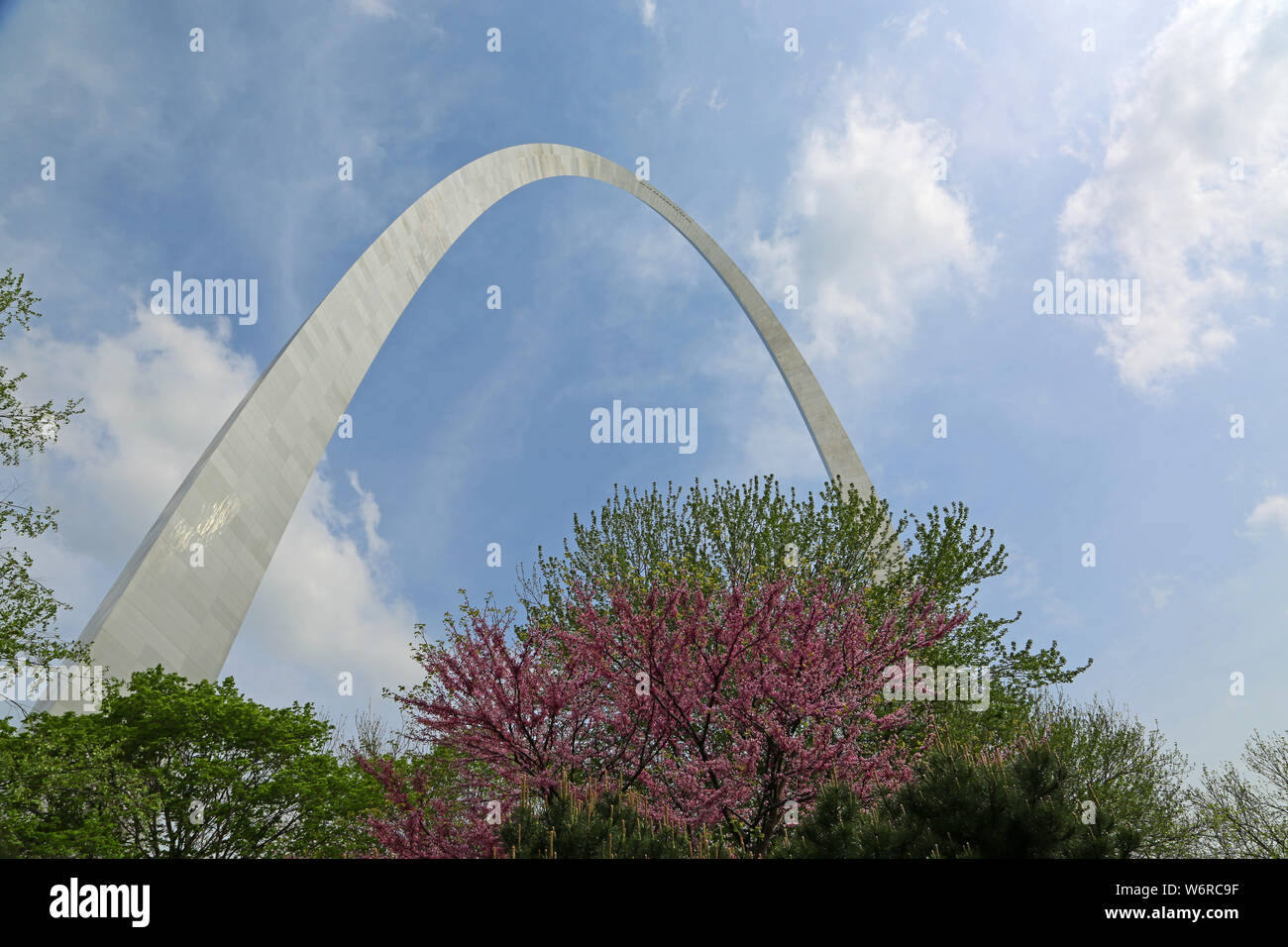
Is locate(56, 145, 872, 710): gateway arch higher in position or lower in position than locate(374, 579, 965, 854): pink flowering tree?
higher

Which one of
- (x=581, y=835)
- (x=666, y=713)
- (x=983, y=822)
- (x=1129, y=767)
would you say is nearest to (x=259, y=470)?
(x=666, y=713)

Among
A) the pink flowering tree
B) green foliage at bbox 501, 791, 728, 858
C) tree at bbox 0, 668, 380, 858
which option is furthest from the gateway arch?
green foliage at bbox 501, 791, 728, 858

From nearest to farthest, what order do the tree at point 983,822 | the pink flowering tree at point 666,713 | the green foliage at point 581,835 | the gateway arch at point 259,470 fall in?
the green foliage at point 581,835
the tree at point 983,822
the pink flowering tree at point 666,713
the gateway arch at point 259,470

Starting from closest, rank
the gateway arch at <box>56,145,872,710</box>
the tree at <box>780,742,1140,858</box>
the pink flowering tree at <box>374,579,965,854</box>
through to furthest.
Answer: the tree at <box>780,742,1140,858</box>, the pink flowering tree at <box>374,579,965,854</box>, the gateway arch at <box>56,145,872,710</box>

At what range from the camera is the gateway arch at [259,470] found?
12.1 metres

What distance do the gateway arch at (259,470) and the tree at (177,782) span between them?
810 millimetres

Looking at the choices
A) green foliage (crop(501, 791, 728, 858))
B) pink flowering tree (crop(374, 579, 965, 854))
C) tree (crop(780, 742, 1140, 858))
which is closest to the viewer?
green foliage (crop(501, 791, 728, 858))

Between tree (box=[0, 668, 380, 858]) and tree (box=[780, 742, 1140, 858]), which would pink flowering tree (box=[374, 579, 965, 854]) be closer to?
tree (box=[780, 742, 1140, 858])

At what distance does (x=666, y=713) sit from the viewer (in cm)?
1009

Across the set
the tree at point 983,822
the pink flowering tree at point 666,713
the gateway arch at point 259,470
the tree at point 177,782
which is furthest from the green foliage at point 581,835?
the gateway arch at point 259,470

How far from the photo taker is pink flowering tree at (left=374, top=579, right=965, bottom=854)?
9.55 metres

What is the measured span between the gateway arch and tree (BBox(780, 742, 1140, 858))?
10831 millimetres

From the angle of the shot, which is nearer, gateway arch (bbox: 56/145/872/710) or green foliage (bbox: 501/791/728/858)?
green foliage (bbox: 501/791/728/858)

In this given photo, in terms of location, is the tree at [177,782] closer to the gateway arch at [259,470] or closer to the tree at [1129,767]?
the gateway arch at [259,470]
